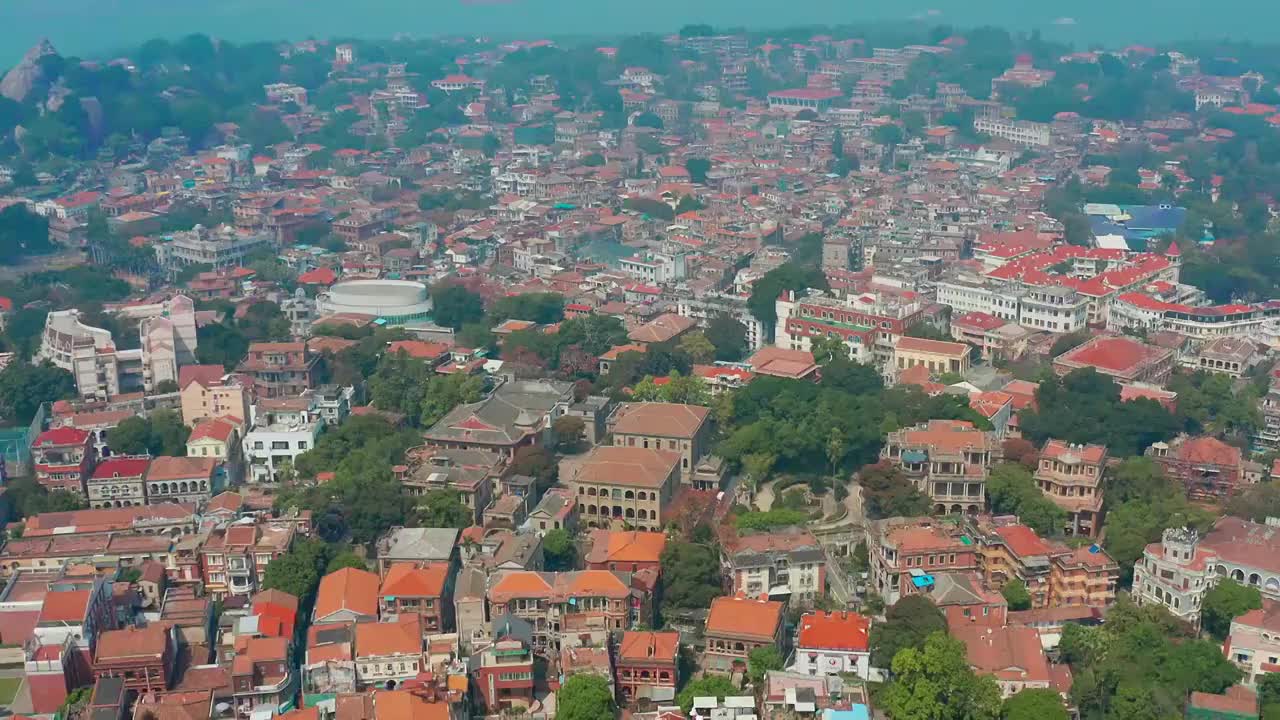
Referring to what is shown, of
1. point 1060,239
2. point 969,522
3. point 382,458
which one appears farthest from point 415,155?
point 969,522

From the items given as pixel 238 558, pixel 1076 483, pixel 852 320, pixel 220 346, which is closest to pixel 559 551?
pixel 238 558

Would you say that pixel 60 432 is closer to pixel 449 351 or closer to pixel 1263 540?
pixel 449 351

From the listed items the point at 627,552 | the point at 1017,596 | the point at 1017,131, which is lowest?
the point at 1017,131

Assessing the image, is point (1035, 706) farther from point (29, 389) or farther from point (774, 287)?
point (29, 389)

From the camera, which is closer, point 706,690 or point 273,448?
point 706,690

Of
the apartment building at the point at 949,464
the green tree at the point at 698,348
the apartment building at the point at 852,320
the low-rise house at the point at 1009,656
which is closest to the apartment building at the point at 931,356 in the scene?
the apartment building at the point at 852,320

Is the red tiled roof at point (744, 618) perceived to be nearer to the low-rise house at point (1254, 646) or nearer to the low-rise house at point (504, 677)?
the low-rise house at point (504, 677)
